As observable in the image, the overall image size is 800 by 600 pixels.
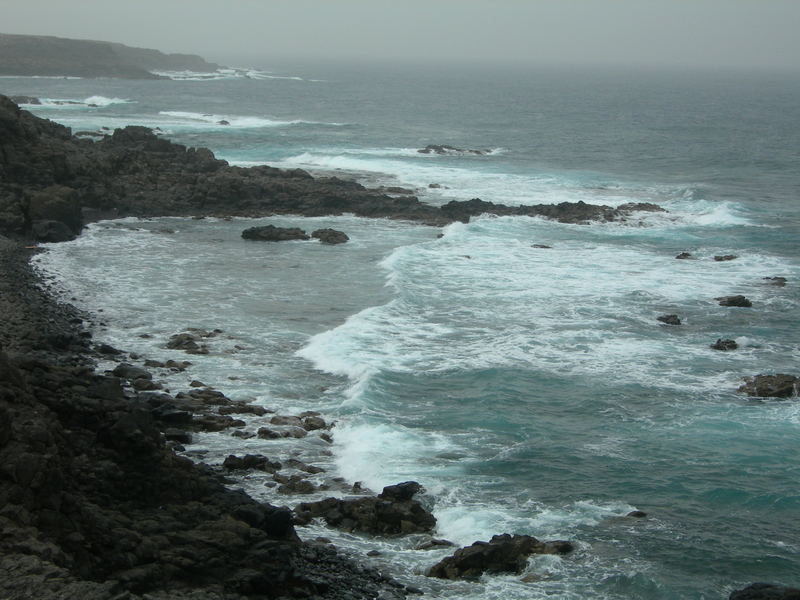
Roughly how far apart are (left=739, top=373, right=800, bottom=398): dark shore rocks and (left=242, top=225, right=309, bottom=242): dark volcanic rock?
2194cm

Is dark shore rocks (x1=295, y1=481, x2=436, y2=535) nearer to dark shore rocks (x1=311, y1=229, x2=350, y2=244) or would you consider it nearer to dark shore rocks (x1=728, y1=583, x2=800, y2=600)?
dark shore rocks (x1=728, y1=583, x2=800, y2=600)

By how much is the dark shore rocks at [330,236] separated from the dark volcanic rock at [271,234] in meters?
0.58

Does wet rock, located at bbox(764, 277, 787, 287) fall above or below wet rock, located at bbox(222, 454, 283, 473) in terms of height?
above

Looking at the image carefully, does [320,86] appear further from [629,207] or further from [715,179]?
[629,207]

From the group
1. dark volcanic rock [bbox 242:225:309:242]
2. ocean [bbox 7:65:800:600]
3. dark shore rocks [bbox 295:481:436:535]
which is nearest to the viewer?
dark shore rocks [bbox 295:481:436:535]

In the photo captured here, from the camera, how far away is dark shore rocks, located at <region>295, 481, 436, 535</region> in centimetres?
1802

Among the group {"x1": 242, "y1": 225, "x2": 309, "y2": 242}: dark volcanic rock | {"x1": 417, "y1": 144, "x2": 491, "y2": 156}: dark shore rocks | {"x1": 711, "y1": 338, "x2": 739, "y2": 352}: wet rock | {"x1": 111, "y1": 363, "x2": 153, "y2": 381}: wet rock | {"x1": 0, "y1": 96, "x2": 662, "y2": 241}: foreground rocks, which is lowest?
{"x1": 111, "y1": 363, "x2": 153, "y2": 381}: wet rock

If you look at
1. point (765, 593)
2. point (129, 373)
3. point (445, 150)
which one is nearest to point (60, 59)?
point (445, 150)

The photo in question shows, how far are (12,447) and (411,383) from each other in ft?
42.5

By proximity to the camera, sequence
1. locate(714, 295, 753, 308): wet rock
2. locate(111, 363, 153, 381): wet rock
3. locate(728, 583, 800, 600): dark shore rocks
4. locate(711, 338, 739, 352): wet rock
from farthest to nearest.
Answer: locate(714, 295, 753, 308): wet rock, locate(711, 338, 739, 352): wet rock, locate(111, 363, 153, 381): wet rock, locate(728, 583, 800, 600): dark shore rocks

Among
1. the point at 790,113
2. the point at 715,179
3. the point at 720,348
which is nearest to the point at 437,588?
the point at 720,348

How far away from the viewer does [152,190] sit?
157ft

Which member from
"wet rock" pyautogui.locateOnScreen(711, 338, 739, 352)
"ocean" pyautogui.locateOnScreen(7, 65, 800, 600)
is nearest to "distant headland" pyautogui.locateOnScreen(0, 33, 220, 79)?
"ocean" pyautogui.locateOnScreen(7, 65, 800, 600)

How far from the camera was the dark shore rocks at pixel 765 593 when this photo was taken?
15023 mm
